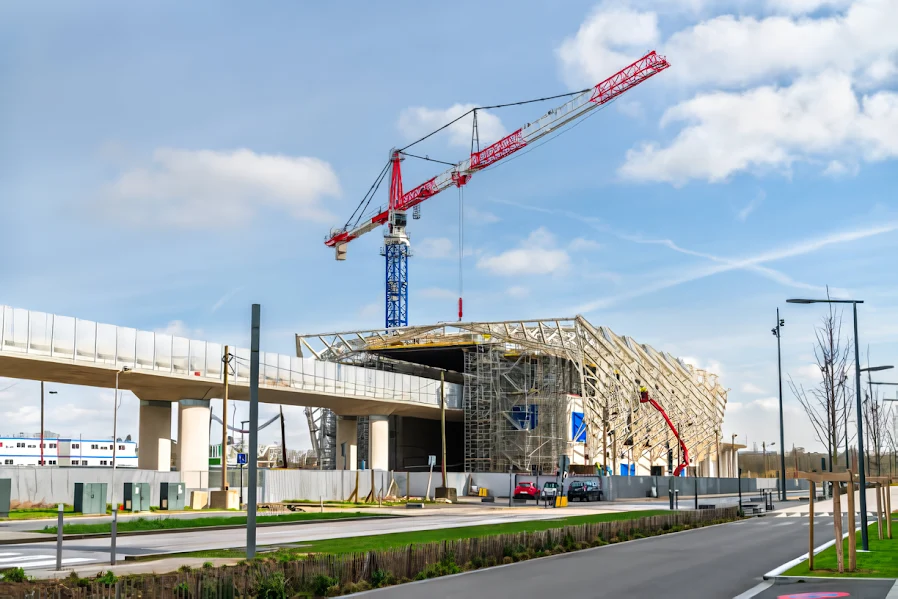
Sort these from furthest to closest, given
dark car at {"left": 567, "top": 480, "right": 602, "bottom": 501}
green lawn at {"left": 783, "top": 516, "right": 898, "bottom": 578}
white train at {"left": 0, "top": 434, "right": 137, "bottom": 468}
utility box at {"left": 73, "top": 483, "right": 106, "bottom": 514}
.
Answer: white train at {"left": 0, "top": 434, "right": 137, "bottom": 468} → dark car at {"left": 567, "top": 480, "right": 602, "bottom": 501} → utility box at {"left": 73, "top": 483, "right": 106, "bottom": 514} → green lawn at {"left": 783, "top": 516, "right": 898, "bottom": 578}

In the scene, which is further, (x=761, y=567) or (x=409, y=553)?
(x=761, y=567)

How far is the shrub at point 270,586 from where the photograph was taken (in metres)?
14.5

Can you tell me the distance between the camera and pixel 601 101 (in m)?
105

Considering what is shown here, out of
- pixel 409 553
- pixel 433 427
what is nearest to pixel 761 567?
pixel 409 553

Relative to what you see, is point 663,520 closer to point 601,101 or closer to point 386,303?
point 601,101

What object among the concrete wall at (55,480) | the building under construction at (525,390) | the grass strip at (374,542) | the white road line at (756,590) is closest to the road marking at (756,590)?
the white road line at (756,590)

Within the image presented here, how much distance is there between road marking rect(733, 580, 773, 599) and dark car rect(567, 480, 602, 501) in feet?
155

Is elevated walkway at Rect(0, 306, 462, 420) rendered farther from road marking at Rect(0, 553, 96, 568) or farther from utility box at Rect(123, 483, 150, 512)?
road marking at Rect(0, 553, 96, 568)

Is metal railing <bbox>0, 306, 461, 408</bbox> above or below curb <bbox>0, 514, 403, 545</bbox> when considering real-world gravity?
above

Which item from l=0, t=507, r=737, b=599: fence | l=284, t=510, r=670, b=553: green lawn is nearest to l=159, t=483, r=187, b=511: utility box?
l=284, t=510, r=670, b=553: green lawn

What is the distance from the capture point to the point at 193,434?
62156 mm

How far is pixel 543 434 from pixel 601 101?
41.8m

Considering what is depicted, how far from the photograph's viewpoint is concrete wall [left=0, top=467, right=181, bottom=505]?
45.3 m

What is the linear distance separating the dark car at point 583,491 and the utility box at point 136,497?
30381mm
